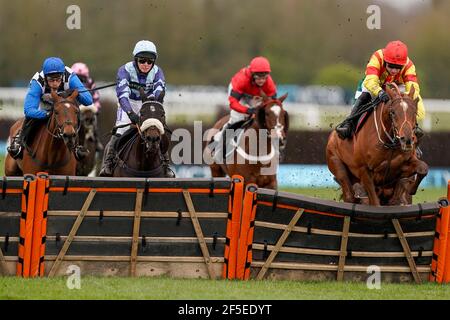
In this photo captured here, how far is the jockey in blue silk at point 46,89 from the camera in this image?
11.0 m

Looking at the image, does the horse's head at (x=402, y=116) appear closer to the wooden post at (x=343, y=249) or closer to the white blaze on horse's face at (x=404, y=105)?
the white blaze on horse's face at (x=404, y=105)

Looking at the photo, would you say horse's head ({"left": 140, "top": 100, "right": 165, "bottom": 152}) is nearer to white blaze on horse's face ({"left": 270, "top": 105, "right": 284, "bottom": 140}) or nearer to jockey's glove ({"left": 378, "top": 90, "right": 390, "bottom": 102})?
white blaze on horse's face ({"left": 270, "top": 105, "right": 284, "bottom": 140})

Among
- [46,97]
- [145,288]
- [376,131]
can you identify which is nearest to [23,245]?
[145,288]

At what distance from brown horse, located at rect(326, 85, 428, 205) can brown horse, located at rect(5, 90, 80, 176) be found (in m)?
2.96

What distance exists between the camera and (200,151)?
17969 mm

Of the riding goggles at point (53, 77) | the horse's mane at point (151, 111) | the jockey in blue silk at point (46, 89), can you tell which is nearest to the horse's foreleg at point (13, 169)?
the jockey in blue silk at point (46, 89)

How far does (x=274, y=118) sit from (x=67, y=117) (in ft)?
8.97

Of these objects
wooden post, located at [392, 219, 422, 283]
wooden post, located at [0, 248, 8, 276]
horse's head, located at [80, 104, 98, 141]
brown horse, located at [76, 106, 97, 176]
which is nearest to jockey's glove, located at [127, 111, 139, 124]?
wooden post, located at [0, 248, 8, 276]

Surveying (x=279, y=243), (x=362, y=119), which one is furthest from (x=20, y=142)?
(x=362, y=119)

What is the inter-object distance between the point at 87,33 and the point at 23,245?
53.6ft

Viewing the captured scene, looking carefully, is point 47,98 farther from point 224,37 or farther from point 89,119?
point 224,37

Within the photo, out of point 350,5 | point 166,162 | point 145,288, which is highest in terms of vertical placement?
point 350,5

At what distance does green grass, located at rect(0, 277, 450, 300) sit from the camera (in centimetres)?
834
